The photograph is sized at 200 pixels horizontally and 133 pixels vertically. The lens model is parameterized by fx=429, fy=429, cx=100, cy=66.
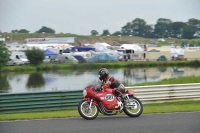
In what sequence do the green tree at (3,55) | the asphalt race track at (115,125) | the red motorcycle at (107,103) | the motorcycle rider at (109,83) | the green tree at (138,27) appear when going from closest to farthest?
1. the asphalt race track at (115,125)
2. the red motorcycle at (107,103)
3. the motorcycle rider at (109,83)
4. the green tree at (3,55)
5. the green tree at (138,27)

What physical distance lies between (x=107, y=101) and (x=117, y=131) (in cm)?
231

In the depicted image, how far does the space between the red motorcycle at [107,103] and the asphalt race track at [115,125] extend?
20cm

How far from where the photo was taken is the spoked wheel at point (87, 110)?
37.8 ft

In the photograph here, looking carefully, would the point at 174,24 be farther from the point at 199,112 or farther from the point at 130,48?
the point at 199,112

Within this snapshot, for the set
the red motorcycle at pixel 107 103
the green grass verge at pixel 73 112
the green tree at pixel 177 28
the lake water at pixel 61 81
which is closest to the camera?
the red motorcycle at pixel 107 103

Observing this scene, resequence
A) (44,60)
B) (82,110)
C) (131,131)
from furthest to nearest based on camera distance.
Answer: (44,60) < (82,110) < (131,131)

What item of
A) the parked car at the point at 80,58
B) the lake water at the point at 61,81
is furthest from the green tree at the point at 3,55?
the lake water at the point at 61,81

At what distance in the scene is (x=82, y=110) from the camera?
38.0 ft

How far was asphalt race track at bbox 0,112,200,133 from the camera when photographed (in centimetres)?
970

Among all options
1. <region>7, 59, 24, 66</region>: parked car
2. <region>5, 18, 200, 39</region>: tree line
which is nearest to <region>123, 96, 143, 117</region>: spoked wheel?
<region>7, 59, 24, 66</region>: parked car

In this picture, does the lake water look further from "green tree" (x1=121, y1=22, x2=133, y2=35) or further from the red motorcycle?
"green tree" (x1=121, y1=22, x2=133, y2=35)

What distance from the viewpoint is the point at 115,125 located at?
10.4 metres

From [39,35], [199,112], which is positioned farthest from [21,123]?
[39,35]

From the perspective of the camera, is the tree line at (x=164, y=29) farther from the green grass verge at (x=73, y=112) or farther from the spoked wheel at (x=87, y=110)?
the spoked wheel at (x=87, y=110)
